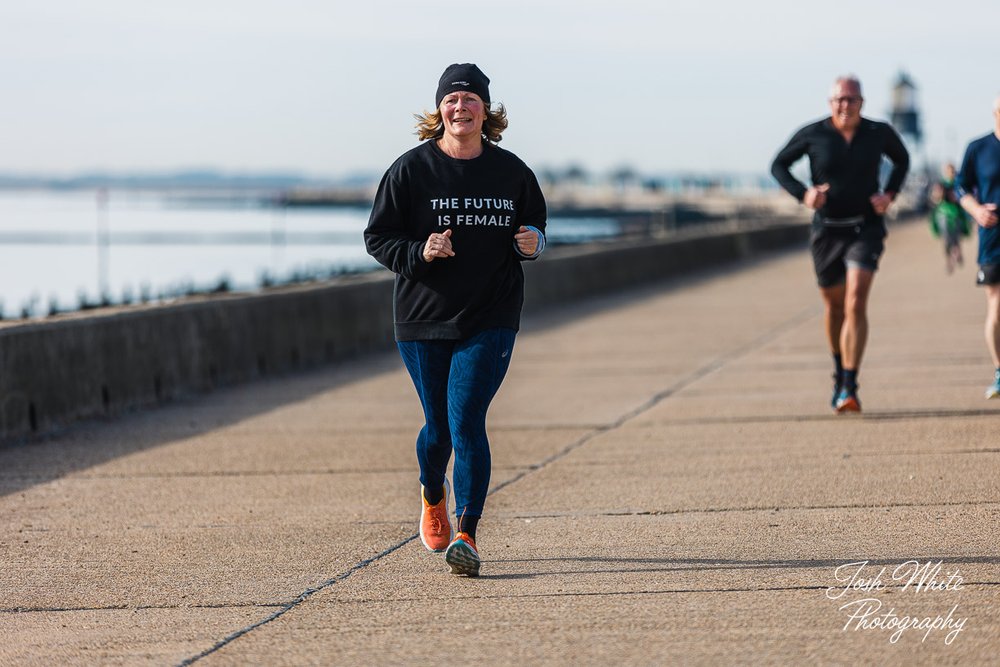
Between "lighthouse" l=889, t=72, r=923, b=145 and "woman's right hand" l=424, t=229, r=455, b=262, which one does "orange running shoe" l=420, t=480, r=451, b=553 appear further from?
"lighthouse" l=889, t=72, r=923, b=145

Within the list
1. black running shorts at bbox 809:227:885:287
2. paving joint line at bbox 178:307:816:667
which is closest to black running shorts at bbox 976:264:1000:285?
black running shorts at bbox 809:227:885:287

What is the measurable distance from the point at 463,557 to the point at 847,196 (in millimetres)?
4975

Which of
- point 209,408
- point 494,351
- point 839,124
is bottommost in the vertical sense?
point 209,408

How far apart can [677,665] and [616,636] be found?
0.41 meters

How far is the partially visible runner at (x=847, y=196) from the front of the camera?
34.3 feet

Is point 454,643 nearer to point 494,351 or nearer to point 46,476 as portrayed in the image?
point 494,351

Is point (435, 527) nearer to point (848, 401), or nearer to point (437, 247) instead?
point (437, 247)

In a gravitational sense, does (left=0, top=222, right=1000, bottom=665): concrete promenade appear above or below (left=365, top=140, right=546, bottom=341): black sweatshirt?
below

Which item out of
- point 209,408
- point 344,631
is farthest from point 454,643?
point 209,408

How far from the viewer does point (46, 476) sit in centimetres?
955

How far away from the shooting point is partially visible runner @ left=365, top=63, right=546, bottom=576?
6477mm

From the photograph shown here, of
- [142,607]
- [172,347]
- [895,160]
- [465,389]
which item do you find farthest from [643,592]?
[172,347]

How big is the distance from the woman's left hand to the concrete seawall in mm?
5205

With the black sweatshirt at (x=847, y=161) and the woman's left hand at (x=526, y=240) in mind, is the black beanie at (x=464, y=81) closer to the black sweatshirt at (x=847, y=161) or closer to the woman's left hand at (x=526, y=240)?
the woman's left hand at (x=526, y=240)
